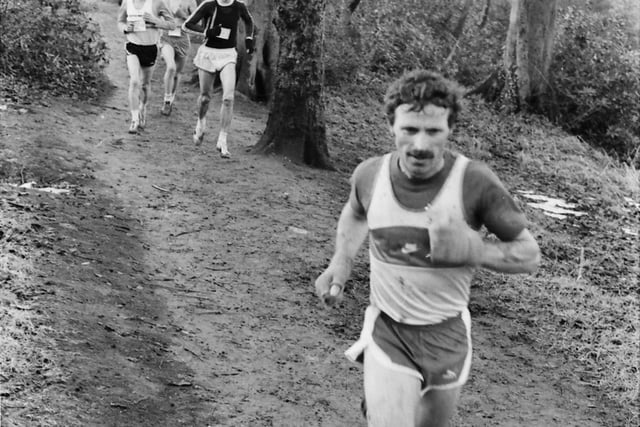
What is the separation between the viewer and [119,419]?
549 cm

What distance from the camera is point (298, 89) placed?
1255 centimetres

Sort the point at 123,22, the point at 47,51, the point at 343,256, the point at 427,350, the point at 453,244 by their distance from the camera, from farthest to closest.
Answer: the point at 47,51
the point at 123,22
the point at 343,256
the point at 427,350
the point at 453,244

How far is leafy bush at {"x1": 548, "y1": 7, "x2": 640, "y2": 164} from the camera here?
20844 millimetres

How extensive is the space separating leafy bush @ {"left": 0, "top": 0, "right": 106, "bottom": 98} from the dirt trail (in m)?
2.25

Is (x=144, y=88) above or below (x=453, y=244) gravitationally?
below

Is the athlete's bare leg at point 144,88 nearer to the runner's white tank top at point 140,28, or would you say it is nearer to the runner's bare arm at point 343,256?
the runner's white tank top at point 140,28

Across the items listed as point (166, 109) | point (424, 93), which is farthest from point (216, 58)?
point (424, 93)

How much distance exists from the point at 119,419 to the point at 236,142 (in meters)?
8.32

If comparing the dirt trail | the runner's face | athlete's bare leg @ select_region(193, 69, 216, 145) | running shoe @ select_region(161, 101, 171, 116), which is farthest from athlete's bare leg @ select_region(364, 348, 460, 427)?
running shoe @ select_region(161, 101, 171, 116)

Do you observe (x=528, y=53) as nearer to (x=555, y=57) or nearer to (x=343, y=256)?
(x=555, y=57)

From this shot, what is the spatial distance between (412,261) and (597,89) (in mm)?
18833

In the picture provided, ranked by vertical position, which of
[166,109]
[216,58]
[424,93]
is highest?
[424,93]

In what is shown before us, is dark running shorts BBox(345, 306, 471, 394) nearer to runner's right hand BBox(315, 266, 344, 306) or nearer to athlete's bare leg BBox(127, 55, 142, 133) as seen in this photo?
runner's right hand BBox(315, 266, 344, 306)

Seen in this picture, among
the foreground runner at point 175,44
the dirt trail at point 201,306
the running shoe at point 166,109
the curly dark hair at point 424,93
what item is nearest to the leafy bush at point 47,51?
the running shoe at point 166,109
